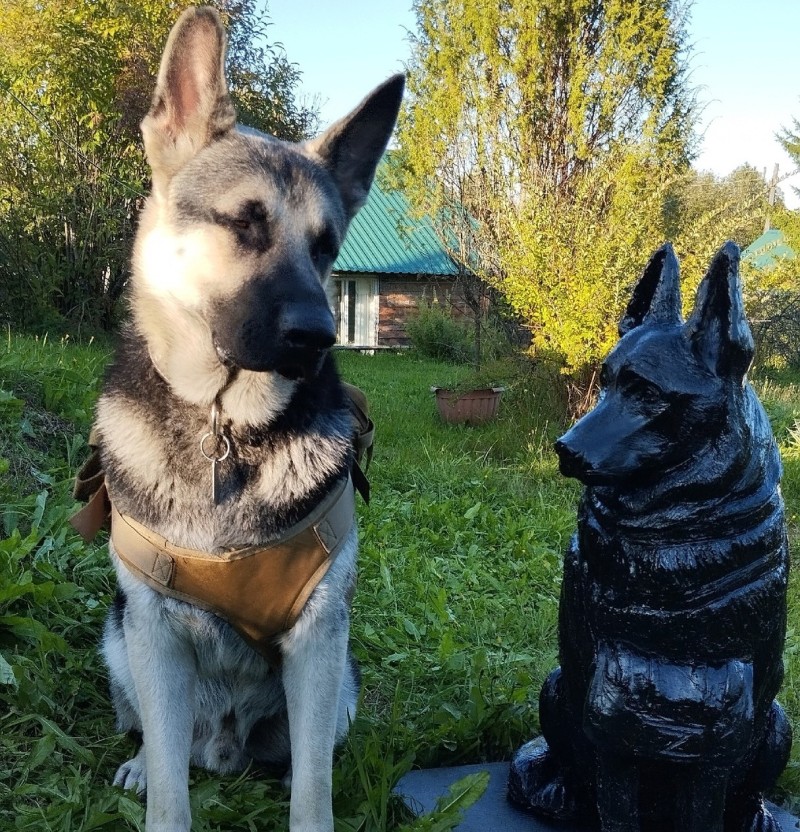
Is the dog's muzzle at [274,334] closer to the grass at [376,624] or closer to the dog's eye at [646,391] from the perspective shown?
the dog's eye at [646,391]

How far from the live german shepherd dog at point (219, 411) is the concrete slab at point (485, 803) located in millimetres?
362

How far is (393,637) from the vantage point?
12.2 ft

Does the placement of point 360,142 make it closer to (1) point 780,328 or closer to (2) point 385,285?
(1) point 780,328

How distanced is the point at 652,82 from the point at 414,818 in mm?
8587

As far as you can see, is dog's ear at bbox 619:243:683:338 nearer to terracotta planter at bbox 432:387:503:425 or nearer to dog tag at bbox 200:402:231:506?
dog tag at bbox 200:402:231:506

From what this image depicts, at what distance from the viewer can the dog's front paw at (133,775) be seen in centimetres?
243

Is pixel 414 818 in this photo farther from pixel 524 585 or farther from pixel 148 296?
pixel 524 585

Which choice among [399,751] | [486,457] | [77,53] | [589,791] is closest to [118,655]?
[399,751]

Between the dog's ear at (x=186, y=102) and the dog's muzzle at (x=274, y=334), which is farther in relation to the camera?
the dog's ear at (x=186, y=102)

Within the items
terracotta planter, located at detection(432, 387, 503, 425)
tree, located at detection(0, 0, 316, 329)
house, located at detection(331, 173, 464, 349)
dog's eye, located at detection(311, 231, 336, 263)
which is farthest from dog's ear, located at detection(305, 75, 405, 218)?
house, located at detection(331, 173, 464, 349)

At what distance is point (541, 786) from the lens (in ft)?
6.83

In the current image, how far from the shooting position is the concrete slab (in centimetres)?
204

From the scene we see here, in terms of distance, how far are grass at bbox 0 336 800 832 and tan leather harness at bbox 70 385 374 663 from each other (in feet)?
2.22

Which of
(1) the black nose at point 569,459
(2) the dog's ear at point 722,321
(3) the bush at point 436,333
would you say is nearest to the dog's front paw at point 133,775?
(1) the black nose at point 569,459
